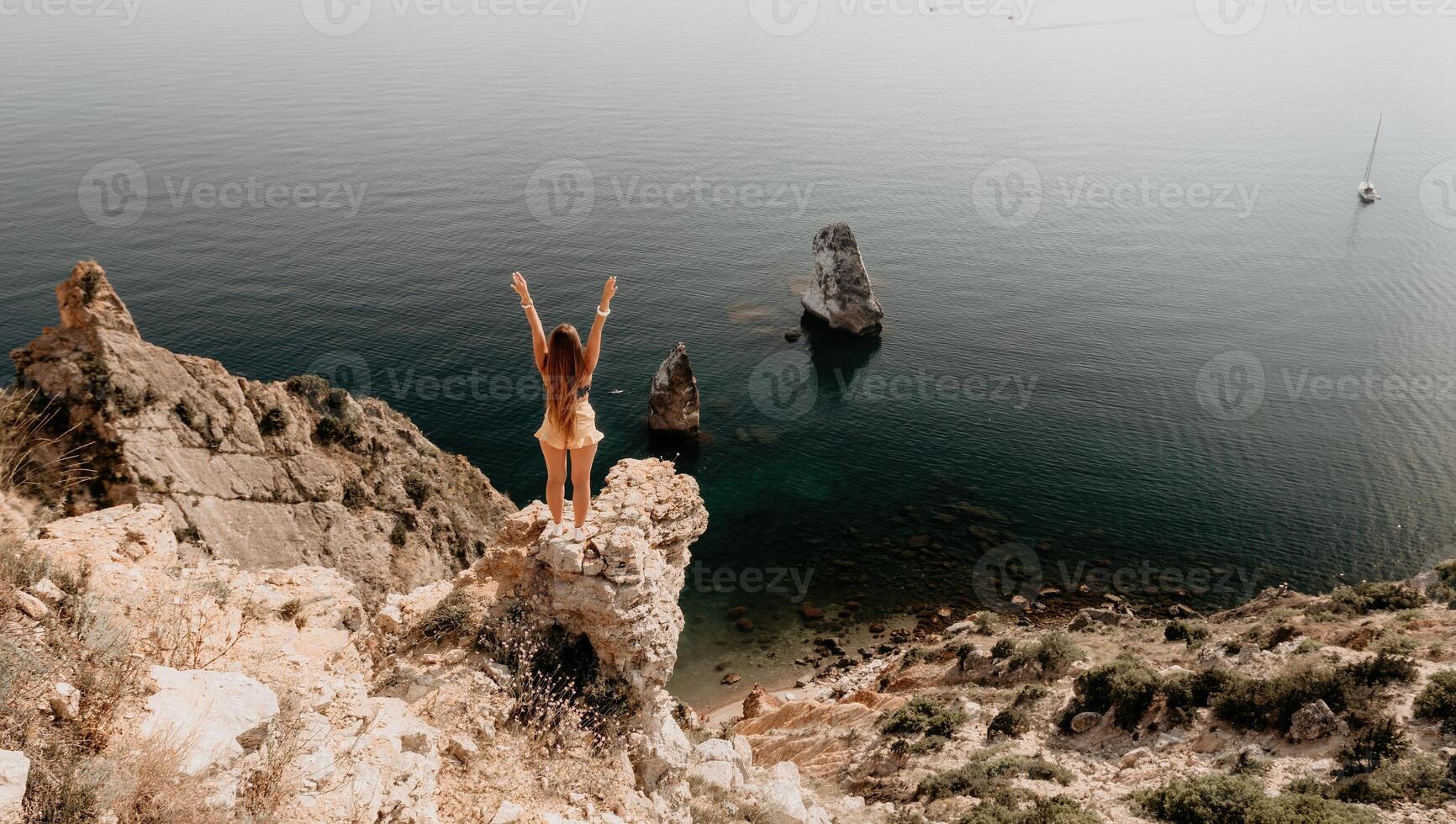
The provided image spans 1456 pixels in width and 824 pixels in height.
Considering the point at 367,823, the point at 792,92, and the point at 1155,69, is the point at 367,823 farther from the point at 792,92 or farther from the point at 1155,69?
the point at 1155,69

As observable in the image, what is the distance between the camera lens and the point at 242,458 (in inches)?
1045

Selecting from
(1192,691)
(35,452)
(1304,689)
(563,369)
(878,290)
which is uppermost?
(878,290)

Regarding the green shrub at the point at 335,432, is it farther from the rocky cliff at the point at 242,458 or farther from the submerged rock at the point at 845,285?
the submerged rock at the point at 845,285

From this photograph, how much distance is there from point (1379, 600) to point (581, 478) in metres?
30.1

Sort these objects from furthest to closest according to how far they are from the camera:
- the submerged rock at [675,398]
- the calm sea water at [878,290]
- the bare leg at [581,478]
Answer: the submerged rock at [675,398] < the calm sea water at [878,290] < the bare leg at [581,478]

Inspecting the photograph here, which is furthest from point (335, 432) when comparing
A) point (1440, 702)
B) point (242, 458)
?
point (1440, 702)

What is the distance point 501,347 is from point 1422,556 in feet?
215

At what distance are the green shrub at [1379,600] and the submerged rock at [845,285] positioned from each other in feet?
162

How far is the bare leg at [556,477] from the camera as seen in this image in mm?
10938

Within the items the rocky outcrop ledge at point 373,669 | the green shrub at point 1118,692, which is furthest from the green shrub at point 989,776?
the rocky outcrop ledge at point 373,669

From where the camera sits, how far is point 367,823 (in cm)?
739

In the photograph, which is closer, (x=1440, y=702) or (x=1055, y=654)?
(x=1440, y=702)

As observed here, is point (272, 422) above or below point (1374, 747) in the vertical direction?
above

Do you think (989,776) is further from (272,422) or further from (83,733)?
(272,422)
